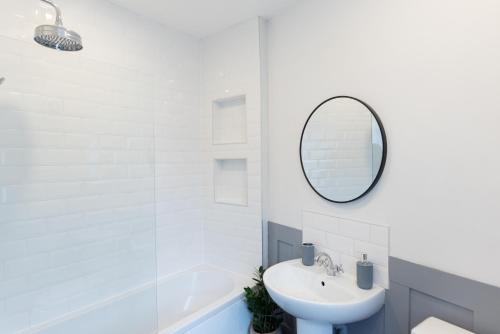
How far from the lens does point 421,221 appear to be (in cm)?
148

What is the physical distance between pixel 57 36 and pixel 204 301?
214 cm

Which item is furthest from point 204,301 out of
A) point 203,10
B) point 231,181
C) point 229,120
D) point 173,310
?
point 203,10

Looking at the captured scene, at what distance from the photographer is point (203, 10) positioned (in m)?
2.14

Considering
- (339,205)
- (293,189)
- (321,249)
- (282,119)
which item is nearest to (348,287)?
(321,249)

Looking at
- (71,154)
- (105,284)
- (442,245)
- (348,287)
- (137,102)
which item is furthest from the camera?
(137,102)

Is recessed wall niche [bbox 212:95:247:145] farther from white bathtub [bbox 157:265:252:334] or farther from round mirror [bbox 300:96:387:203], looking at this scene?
white bathtub [bbox 157:265:252:334]

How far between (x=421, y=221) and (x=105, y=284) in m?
2.08

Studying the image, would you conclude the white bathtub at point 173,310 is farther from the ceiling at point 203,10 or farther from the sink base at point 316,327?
the ceiling at point 203,10

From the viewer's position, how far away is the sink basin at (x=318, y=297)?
144cm

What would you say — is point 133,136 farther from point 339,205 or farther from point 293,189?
point 339,205

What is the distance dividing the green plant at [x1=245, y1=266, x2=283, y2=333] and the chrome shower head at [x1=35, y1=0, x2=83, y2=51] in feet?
6.17

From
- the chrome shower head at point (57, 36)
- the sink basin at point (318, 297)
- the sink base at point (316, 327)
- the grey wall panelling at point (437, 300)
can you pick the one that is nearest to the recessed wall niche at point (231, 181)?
the sink basin at point (318, 297)

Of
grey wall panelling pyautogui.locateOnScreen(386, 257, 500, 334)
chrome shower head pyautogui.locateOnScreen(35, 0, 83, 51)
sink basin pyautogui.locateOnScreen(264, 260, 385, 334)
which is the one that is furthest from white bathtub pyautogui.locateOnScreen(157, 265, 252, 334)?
chrome shower head pyautogui.locateOnScreen(35, 0, 83, 51)

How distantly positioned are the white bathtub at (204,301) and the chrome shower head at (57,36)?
5.48 feet
